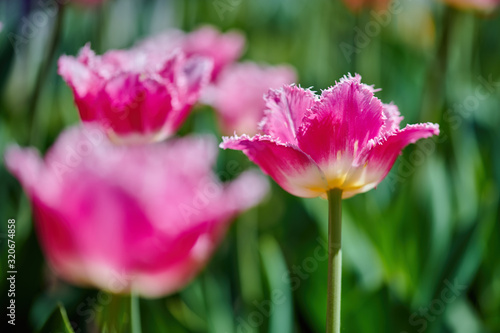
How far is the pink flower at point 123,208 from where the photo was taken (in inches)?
13.6

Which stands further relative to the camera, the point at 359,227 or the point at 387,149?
the point at 359,227

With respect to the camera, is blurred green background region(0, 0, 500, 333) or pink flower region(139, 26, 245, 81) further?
Result: pink flower region(139, 26, 245, 81)

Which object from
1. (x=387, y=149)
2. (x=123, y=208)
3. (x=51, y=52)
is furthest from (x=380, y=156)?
(x=51, y=52)

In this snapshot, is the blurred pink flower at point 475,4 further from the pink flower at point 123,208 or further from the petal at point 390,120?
the pink flower at point 123,208

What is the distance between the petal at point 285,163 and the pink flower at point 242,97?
54 cm

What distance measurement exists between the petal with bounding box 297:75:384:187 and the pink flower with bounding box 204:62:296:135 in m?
0.55

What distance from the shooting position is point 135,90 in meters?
0.51

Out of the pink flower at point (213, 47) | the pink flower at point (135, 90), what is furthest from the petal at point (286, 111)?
the pink flower at point (213, 47)

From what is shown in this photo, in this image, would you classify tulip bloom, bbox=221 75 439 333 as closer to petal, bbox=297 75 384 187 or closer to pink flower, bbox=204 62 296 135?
petal, bbox=297 75 384 187

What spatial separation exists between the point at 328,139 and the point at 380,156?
37mm

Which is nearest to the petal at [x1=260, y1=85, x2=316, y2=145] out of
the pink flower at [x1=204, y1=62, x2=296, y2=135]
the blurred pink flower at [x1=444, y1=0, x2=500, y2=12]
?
the pink flower at [x1=204, y1=62, x2=296, y2=135]

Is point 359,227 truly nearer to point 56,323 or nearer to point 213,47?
point 213,47

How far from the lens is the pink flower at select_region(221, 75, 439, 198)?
1.32 ft

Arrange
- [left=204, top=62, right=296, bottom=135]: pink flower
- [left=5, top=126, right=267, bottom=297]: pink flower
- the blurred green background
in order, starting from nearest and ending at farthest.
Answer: [left=5, top=126, right=267, bottom=297]: pink flower → the blurred green background → [left=204, top=62, right=296, bottom=135]: pink flower
